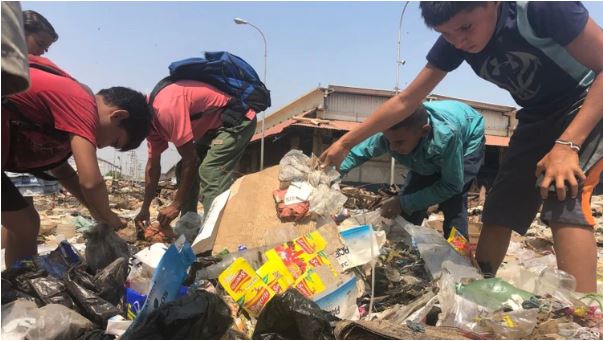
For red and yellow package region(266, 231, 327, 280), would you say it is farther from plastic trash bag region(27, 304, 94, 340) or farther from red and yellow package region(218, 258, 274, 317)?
plastic trash bag region(27, 304, 94, 340)

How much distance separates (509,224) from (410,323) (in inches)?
40.7

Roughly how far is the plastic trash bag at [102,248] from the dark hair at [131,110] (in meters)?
0.47

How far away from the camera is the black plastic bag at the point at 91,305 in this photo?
1.80 metres

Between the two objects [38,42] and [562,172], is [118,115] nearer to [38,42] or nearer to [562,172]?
[38,42]

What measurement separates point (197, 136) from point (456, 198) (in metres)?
2.02

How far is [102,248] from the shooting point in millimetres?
2416

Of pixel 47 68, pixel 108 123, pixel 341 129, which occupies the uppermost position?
pixel 47 68

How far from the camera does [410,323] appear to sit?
1.76 m

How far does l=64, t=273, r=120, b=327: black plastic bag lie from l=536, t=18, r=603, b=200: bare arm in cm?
181

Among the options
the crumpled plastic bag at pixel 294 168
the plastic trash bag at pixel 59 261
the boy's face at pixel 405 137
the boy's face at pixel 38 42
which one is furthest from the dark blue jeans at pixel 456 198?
the boy's face at pixel 38 42

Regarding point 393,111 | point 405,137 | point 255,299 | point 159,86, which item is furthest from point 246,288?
point 159,86

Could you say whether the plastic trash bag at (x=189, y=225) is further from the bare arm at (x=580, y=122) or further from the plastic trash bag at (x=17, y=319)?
the bare arm at (x=580, y=122)

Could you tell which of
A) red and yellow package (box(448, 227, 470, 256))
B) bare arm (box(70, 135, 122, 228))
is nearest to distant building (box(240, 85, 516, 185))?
red and yellow package (box(448, 227, 470, 256))

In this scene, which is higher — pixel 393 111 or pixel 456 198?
pixel 393 111
